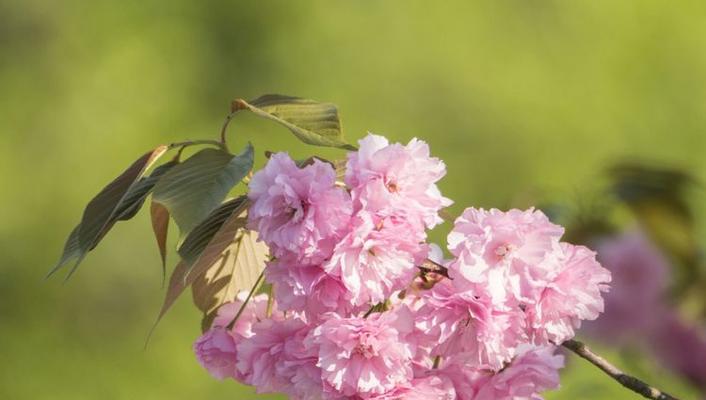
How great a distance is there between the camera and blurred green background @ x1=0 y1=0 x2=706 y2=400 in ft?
16.0

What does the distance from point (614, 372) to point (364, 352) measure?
17 centimetres

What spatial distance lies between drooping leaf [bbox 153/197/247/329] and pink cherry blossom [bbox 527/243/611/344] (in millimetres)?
207

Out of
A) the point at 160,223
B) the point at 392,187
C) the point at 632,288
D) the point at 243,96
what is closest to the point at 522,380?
the point at 392,187

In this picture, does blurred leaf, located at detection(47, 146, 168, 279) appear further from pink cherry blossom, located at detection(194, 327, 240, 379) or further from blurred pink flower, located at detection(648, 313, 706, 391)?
blurred pink flower, located at detection(648, 313, 706, 391)

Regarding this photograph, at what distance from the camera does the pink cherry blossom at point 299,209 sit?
836 mm

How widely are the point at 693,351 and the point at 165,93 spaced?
11.5 ft

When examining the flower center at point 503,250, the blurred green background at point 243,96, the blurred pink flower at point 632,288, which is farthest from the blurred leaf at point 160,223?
the blurred green background at point 243,96

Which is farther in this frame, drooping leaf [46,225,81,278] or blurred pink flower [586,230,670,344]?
blurred pink flower [586,230,670,344]

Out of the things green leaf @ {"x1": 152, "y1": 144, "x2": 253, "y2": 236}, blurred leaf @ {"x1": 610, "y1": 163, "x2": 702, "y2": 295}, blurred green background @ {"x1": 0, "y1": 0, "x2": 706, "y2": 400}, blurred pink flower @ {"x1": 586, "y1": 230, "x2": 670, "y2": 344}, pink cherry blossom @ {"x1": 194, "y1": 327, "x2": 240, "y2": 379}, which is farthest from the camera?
blurred green background @ {"x1": 0, "y1": 0, "x2": 706, "y2": 400}

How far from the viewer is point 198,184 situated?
0.85 meters

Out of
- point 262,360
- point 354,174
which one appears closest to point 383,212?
point 354,174

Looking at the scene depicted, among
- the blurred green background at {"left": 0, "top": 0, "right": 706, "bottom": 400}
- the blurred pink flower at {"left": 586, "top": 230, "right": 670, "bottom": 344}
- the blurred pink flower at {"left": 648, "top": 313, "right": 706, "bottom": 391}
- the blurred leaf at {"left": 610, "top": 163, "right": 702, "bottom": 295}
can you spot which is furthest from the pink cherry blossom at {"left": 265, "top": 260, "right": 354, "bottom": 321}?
the blurred green background at {"left": 0, "top": 0, "right": 706, "bottom": 400}

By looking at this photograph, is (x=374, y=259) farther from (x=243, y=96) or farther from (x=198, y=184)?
(x=243, y=96)

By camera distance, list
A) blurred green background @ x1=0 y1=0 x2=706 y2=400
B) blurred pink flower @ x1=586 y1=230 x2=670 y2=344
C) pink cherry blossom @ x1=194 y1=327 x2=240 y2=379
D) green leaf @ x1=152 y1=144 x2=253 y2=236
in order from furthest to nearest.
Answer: blurred green background @ x1=0 y1=0 x2=706 y2=400 → blurred pink flower @ x1=586 y1=230 x2=670 y2=344 → pink cherry blossom @ x1=194 y1=327 x2=240 y2=379 → green leaf @ x1=152 y1=144 x2=253 y2=236
